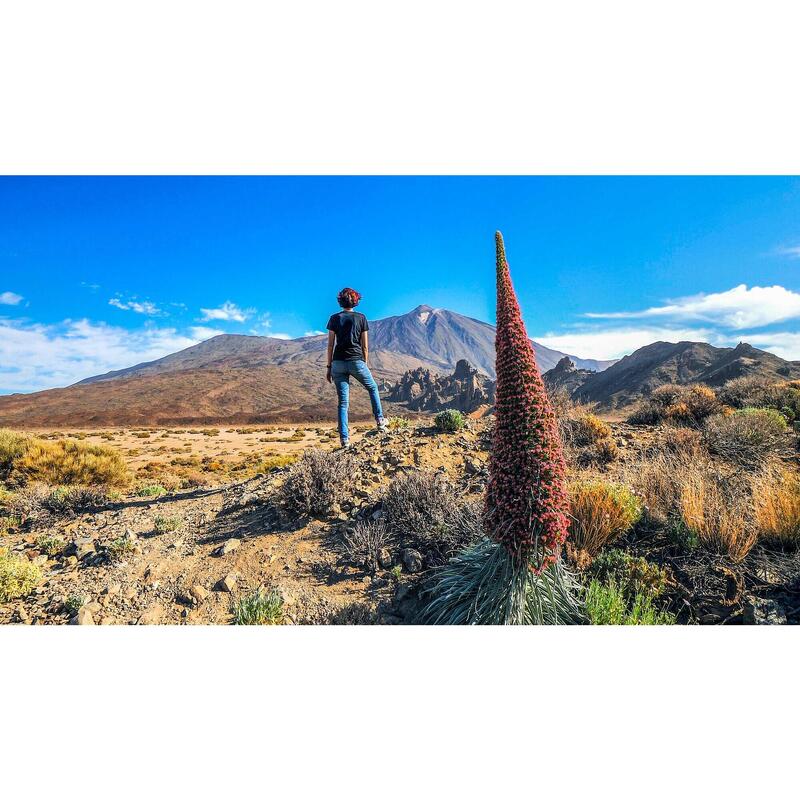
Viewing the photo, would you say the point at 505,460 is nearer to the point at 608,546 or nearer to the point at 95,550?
the point at 608,546

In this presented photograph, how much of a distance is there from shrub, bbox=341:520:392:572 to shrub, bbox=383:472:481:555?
192mm

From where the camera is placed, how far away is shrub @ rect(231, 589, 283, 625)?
2.98 metres

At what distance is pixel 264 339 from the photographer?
15900cm

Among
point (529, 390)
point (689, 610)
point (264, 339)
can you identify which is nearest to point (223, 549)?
point (529, 390)

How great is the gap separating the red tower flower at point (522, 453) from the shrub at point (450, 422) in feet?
13.2

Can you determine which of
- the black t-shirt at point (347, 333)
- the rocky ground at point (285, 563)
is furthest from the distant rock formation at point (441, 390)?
the rocky ground at point (285, 563)

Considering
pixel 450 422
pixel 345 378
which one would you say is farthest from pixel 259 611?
pixel 450 422

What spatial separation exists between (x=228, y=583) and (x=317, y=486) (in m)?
1.45

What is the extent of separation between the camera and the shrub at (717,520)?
318 centimetres

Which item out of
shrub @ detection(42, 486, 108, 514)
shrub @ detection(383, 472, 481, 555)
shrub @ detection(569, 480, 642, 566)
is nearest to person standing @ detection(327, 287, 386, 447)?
shrub @ detection(383, 472, 481, 555)

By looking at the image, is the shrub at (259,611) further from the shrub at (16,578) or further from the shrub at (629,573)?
the shrub at (629,573)

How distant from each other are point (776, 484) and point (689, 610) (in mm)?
2100

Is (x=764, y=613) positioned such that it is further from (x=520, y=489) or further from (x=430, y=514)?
(x=430, y=514)

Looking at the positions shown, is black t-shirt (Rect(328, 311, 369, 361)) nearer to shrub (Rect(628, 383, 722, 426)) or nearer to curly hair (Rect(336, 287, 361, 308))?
curly hair (Rect(336, 287, 361, 308))
